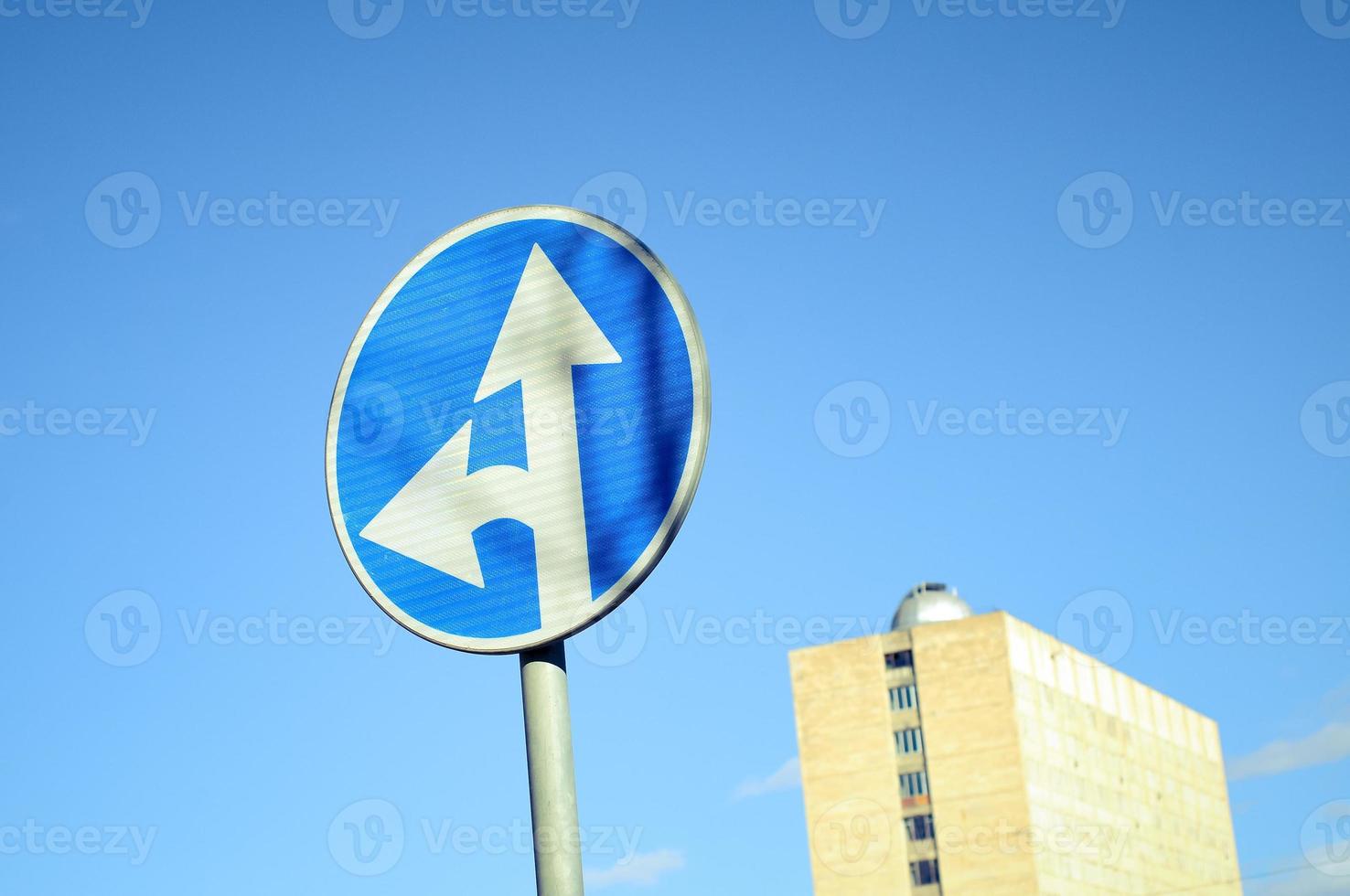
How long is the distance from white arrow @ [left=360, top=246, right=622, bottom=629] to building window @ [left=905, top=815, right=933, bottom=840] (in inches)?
3682

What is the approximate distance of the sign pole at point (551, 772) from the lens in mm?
2918

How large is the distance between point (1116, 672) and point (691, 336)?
4251 inches

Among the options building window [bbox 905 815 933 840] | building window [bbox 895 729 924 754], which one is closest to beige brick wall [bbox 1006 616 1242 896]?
building window [bbox 905 815 933 840]

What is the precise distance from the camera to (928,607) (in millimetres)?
99375

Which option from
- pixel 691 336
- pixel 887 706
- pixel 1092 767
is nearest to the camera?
pixel 691 336

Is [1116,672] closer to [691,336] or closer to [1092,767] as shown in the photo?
[1092,767]

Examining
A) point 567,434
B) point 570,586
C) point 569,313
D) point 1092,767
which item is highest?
point 1092,767

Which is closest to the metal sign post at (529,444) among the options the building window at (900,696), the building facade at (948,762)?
the building facade at (948,762)

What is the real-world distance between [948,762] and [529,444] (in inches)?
3694

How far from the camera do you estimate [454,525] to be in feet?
10.6

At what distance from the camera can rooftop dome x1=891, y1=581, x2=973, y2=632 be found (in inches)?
3883

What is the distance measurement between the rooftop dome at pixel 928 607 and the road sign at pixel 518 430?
94908mm

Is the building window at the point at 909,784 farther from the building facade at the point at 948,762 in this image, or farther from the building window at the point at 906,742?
the building window at the point at 906,742

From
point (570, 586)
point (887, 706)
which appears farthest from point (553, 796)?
point (887, 706)
